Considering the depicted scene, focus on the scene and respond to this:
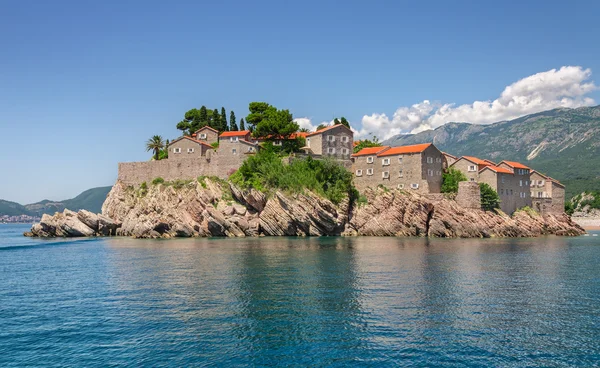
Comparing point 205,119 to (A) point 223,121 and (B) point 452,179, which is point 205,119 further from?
(B) point 452,179

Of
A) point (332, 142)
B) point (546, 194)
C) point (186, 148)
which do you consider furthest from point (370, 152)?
point (546, 194)

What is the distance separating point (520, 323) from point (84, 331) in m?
19.0

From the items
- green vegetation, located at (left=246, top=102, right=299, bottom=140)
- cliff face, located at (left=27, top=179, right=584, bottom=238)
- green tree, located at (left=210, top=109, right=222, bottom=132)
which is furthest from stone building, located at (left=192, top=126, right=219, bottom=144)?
cliff face, located at (left=27, top=179, right=584, bottom=238)

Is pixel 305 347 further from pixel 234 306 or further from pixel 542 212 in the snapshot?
pixel 542 212

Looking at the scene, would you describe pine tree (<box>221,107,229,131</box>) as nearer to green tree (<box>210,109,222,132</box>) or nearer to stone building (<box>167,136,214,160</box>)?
green tree (<box>210,109,222,132</box>)

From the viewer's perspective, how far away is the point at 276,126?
77625 mm

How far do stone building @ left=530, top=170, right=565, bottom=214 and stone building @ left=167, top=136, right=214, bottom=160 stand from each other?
5737 centimetres

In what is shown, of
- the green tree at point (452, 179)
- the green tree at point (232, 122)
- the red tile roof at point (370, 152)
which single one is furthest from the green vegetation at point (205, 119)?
the green tree at point (452, 179)

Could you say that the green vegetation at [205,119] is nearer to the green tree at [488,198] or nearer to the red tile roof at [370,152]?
the red tile roof at [370,152]

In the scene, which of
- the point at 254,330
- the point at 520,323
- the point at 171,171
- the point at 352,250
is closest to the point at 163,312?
the point at 254,330

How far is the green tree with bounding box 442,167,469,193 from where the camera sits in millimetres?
71650

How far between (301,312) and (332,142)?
60878mm

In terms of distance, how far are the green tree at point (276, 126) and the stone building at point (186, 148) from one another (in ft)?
31.2

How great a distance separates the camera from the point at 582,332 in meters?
19.4
